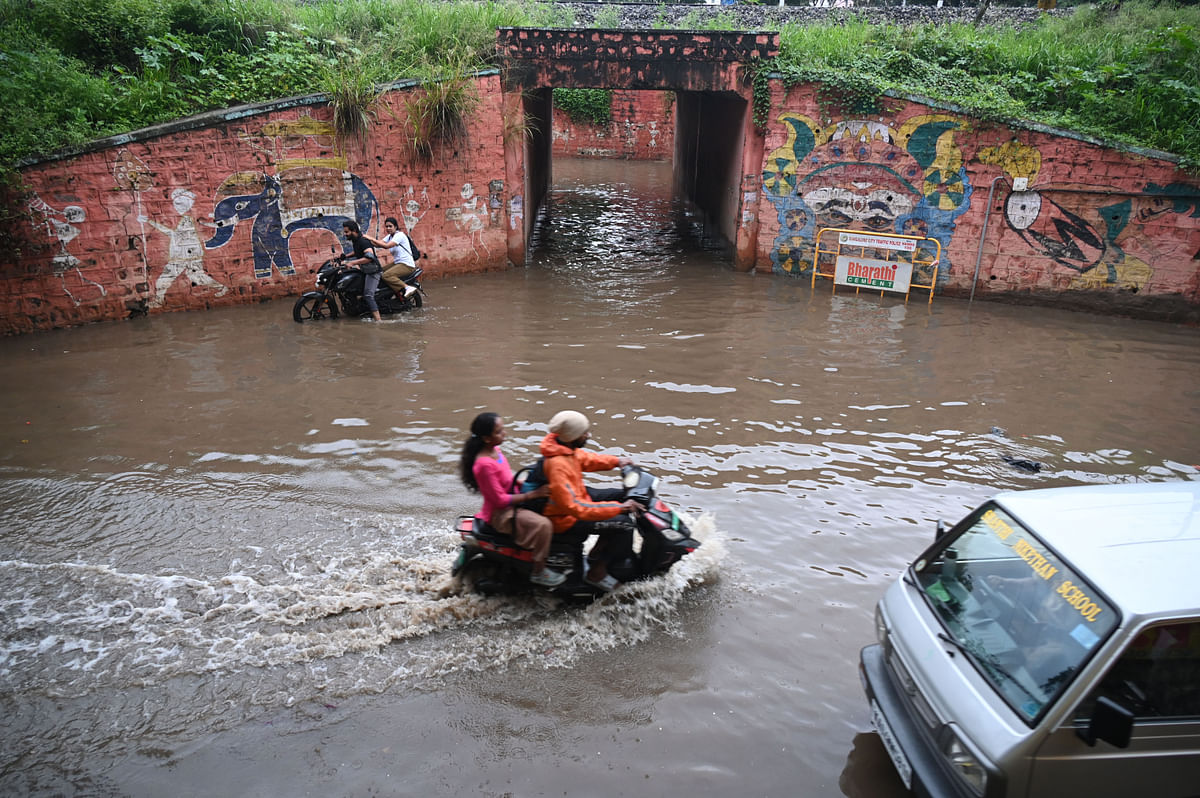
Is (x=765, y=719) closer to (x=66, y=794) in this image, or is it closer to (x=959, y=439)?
(x=66, y=794)

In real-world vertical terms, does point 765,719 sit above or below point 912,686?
below

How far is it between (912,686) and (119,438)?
7838mm

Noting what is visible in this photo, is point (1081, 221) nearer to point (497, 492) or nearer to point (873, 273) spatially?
point (873, 273)

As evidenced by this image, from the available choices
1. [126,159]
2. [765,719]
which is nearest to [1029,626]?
[765,719]

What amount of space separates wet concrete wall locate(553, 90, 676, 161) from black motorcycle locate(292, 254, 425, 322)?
75.4ft

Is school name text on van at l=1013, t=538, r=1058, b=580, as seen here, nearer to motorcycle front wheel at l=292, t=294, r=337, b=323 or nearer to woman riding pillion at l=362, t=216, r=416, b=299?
woman riding pillion at l=362, t=216, r=416, b=299

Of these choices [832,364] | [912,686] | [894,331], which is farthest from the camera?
[894,331]

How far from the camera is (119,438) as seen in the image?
7.86 m

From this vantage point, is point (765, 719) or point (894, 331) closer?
point (765, 719)

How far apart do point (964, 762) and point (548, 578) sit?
2.83 metres

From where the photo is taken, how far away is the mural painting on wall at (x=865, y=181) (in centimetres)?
1375

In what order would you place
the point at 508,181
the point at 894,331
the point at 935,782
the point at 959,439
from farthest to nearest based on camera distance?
the point at 508,181
the point at 894,331
the point at 959,439
the point at 935,782

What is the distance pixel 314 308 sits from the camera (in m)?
11.8

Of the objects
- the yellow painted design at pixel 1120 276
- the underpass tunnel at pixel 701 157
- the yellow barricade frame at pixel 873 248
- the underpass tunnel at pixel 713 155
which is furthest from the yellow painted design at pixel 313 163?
the yellow painted design at pixel 1120 276
